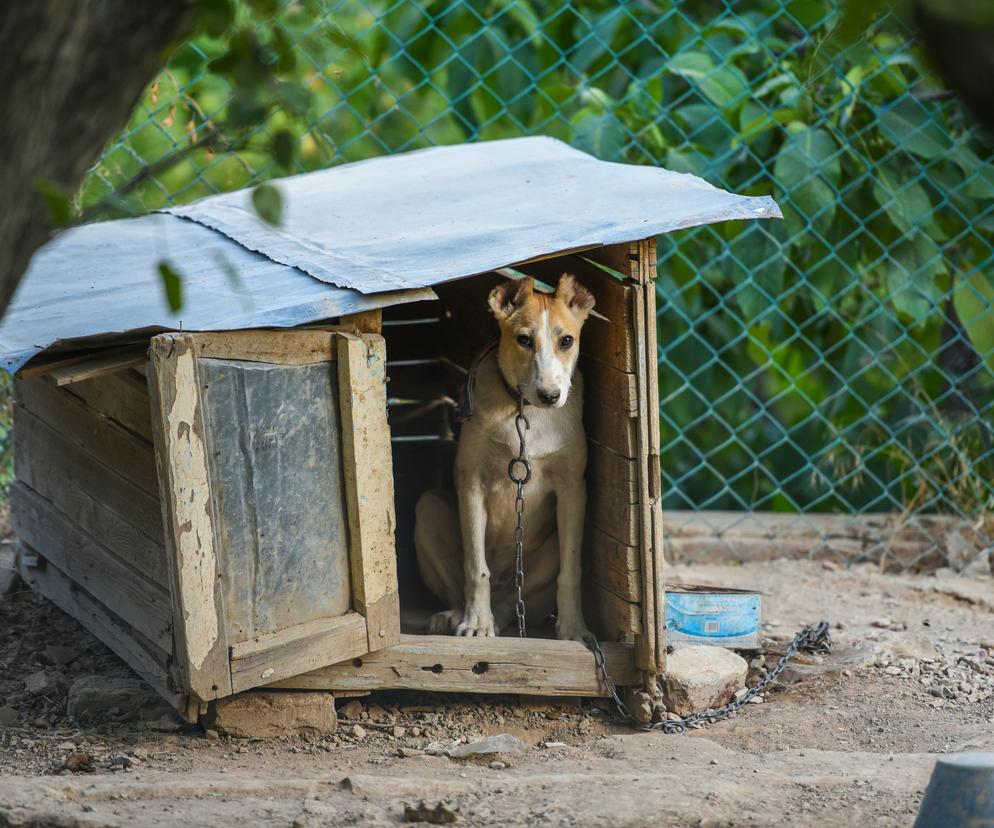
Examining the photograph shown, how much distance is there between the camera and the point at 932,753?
12.0 ft

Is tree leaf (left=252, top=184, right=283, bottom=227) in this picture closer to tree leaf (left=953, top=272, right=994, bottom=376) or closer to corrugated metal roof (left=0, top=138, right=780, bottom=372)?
corrugated metal roof (left=0, top=138, right=780, bottom=372)

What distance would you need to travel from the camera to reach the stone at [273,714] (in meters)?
3.65

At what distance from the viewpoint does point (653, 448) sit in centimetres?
388

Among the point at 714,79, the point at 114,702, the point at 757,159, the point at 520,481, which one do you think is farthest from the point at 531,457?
the point at 714,79

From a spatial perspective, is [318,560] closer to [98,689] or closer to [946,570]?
[98,689]

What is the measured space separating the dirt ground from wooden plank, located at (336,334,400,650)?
45 cm

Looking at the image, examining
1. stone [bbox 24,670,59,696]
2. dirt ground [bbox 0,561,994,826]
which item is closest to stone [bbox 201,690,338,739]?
dirt ground [bbox 0,561,994,826]

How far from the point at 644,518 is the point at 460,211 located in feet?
3.92

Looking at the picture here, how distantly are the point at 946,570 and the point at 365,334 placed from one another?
3260mm

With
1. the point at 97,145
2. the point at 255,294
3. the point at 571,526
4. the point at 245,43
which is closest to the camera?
the point at 245,43

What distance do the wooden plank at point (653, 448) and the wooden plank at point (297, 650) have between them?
952 mm

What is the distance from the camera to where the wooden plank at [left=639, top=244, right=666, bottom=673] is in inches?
150

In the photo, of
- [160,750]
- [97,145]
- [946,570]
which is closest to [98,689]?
[160,750]

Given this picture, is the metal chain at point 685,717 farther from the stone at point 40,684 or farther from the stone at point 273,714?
the stone at point 40,684
